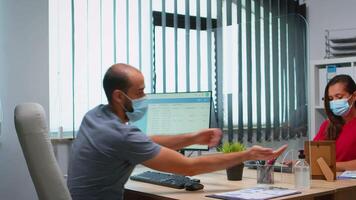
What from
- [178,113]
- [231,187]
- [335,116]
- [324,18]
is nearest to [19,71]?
[178,113]

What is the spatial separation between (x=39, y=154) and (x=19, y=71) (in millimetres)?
1416

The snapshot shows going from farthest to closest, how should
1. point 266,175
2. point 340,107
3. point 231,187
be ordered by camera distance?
point 340,107
point 266,175
point 231,187

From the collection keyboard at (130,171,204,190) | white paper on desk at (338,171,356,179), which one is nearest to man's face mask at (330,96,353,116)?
white paper on desk at (338,171,356,179)

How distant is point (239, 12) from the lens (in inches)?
156

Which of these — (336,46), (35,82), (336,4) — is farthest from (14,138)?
(336,4)

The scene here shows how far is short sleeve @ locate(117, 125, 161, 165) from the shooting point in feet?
5.61

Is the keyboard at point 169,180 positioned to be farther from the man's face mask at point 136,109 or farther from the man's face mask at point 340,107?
the man's face mask at point 340,107

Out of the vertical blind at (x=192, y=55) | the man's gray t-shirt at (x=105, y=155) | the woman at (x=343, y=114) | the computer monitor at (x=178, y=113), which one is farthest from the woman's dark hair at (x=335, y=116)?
the man's gray t-shirt at (x=105, y=155)

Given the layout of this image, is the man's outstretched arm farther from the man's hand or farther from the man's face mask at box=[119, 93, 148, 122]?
the man's hand

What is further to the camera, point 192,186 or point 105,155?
point 192,186

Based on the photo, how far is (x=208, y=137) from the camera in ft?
7.59

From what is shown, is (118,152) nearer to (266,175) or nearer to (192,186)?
(192,186)

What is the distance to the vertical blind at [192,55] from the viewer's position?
9.73ft

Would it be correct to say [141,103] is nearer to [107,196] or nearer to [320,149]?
[107,196]
